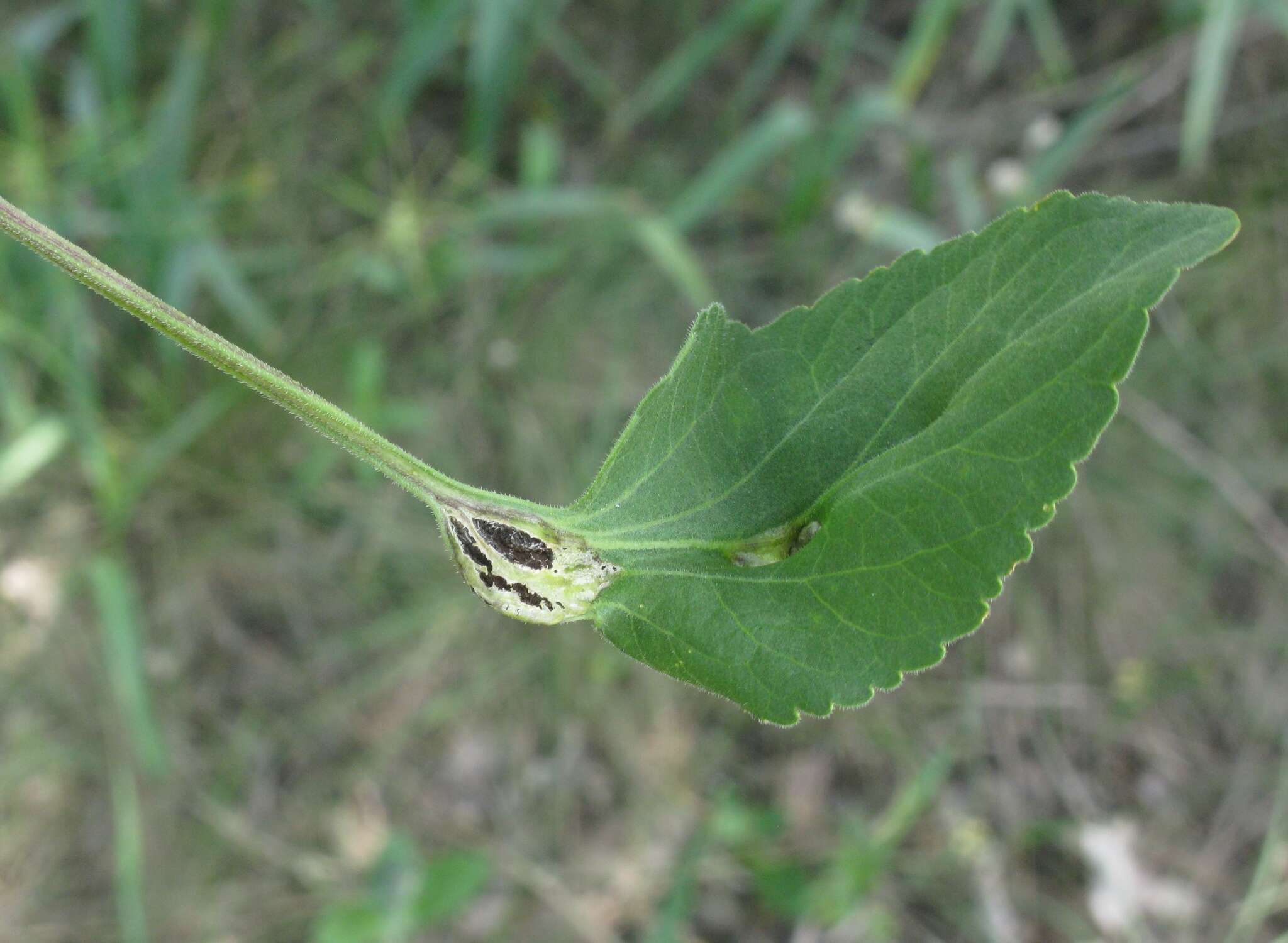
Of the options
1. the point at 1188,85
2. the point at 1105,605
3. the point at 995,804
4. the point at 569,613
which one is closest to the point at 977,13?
the point at 1188,85

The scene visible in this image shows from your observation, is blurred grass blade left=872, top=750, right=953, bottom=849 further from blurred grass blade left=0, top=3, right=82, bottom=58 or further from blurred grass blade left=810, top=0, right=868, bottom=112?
blurred grass blade left=0, top=3, right=82, bottom=58

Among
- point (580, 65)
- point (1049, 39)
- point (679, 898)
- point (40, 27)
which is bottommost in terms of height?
point (679, 898)

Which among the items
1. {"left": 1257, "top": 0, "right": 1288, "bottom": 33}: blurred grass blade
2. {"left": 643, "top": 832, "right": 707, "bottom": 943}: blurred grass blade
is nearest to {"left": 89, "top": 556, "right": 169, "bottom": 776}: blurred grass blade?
{"left": 643, "top": 832, "right": 707, "bottom": 943}: blurred grass blade

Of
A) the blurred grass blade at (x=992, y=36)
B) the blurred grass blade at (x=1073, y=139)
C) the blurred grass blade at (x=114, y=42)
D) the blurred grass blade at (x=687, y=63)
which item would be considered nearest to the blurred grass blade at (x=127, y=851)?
the blurred grass blade at (x=114, y=42)

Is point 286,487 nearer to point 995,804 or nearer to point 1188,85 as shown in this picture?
point 995,804

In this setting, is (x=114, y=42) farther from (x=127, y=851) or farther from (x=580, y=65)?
(x=127, y=851)

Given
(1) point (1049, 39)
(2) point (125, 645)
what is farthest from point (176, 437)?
(1) point (1049, 39)
